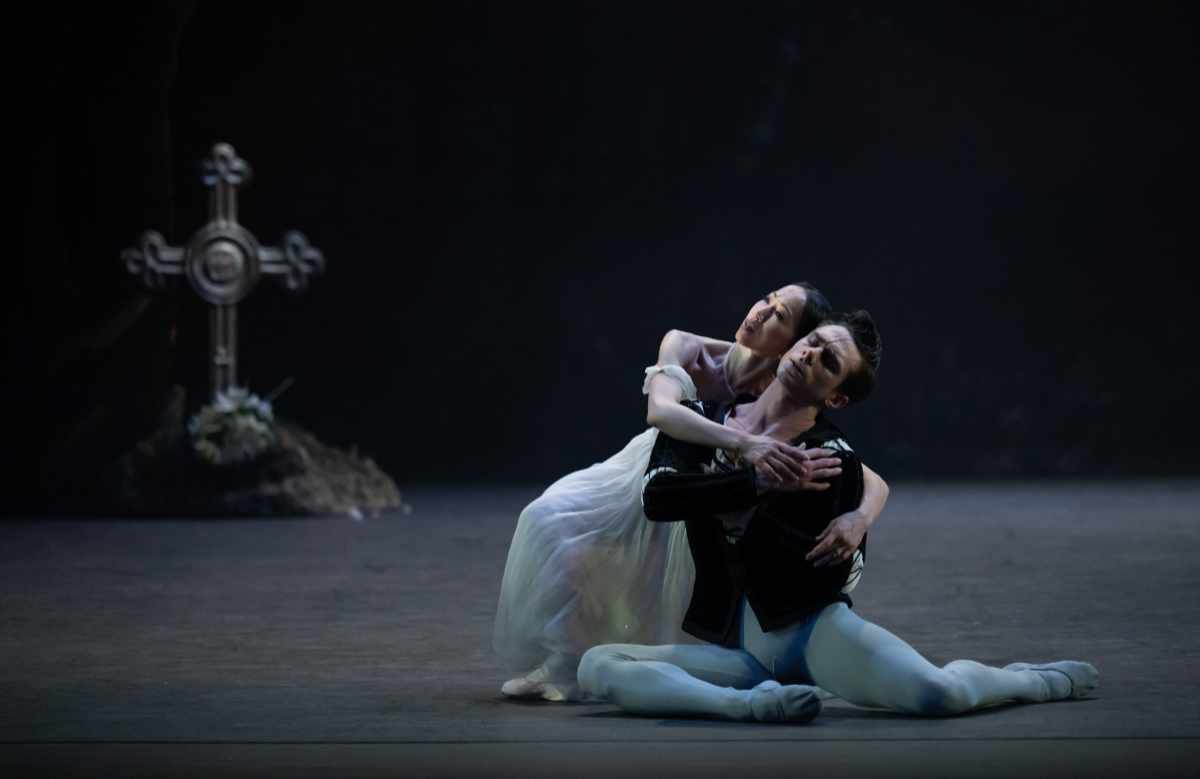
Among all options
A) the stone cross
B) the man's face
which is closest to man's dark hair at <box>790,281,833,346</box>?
the man's face

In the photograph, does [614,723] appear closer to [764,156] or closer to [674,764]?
[674,764]

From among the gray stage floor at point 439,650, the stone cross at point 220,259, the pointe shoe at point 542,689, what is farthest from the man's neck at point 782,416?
the stone cross at point 220,259

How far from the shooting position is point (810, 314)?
3.13 meters

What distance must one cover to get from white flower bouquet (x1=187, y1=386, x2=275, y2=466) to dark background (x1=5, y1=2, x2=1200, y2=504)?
1.86m

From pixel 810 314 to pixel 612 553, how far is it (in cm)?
57

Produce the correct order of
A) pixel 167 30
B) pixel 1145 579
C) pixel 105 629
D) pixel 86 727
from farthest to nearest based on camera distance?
pixel 167 30 → pixel 1145 579 → pixel 105 629 → pixel 86 727

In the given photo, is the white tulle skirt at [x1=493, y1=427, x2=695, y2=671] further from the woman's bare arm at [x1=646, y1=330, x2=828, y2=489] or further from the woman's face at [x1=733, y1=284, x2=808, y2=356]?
the woman's face at [x1=733, y1=284, x2=808, y2=356]

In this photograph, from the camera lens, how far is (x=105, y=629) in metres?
4.20

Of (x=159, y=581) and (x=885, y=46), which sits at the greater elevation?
(x=885, y=46)

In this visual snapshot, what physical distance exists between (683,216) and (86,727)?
6967mm

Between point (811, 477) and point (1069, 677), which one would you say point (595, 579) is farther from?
point (1069, 677)

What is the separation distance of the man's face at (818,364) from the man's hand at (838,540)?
220 mm

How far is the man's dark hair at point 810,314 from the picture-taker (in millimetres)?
3135

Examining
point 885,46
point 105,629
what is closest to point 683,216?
point 885,46
